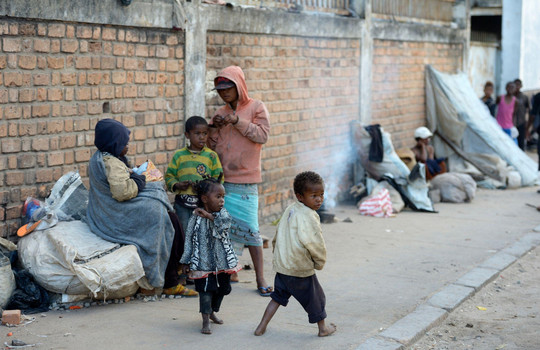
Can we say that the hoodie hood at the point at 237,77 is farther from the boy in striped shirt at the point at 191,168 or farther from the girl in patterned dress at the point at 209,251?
the girl in patterned dress at the point at 209,251

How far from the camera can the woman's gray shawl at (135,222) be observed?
5359 mm

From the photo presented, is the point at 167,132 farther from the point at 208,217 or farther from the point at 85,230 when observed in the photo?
the point at 208,217

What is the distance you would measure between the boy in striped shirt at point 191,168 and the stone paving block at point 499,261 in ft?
8.85

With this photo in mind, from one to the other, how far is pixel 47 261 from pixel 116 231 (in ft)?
1.68

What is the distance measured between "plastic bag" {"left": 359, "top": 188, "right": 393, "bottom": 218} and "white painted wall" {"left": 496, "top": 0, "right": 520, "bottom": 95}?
449 inches

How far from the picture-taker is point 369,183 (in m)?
10.1

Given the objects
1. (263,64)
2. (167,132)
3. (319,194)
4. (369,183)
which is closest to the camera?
Answer: (319,194)

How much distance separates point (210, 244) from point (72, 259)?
969 mm

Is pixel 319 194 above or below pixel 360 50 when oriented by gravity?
below

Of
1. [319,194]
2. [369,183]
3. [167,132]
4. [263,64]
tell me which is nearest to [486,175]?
[369,183]

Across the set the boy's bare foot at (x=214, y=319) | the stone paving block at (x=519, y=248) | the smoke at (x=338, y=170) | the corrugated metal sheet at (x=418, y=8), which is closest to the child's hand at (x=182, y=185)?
the boy's bare foot at (x=214, y=319)

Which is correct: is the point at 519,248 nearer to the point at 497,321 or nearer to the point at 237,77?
the point at 497,321

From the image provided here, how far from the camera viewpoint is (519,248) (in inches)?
303

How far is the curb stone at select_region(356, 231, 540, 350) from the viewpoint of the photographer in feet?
15.5
